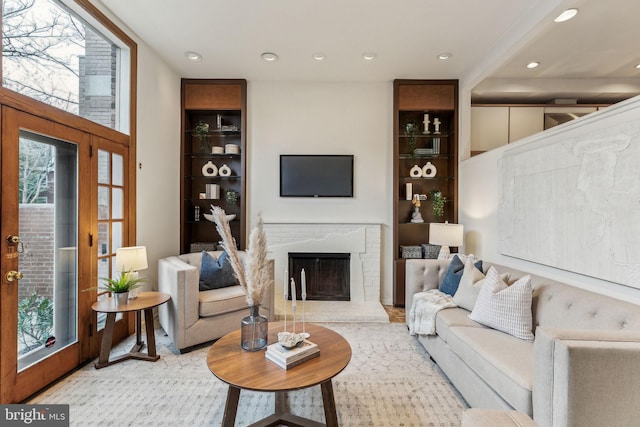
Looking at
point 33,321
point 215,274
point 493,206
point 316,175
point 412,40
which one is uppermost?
point 412,40

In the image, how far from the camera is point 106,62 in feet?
9.04

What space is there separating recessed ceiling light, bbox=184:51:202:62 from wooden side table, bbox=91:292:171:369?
2625mm

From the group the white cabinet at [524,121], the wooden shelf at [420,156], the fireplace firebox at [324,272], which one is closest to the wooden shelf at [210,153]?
the fireplace firebox at [324,272]

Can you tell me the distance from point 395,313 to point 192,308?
241 centimetres

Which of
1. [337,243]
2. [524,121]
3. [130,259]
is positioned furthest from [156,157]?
[524,121]

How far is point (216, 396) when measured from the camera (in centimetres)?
202

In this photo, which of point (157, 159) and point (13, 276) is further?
point (157, 159)

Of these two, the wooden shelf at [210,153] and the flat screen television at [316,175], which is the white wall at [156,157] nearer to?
the wooden shelf at [210,153]

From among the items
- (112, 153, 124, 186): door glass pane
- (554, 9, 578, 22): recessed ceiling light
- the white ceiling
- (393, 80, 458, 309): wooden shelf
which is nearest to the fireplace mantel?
(393, 80, 458, 309): wooden shelf

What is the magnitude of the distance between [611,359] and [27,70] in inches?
141

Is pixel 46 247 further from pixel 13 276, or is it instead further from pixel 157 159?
pixel 157 159

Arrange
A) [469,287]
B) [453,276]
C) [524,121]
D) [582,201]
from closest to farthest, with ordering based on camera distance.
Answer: [582,201] < [469,287] < [453,276] < [524,121]

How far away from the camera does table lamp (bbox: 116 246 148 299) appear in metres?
2.45

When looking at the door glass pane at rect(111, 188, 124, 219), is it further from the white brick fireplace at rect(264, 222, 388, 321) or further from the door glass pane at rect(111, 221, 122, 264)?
the white brick fireplace at rect(264, 222, 388, 321)
